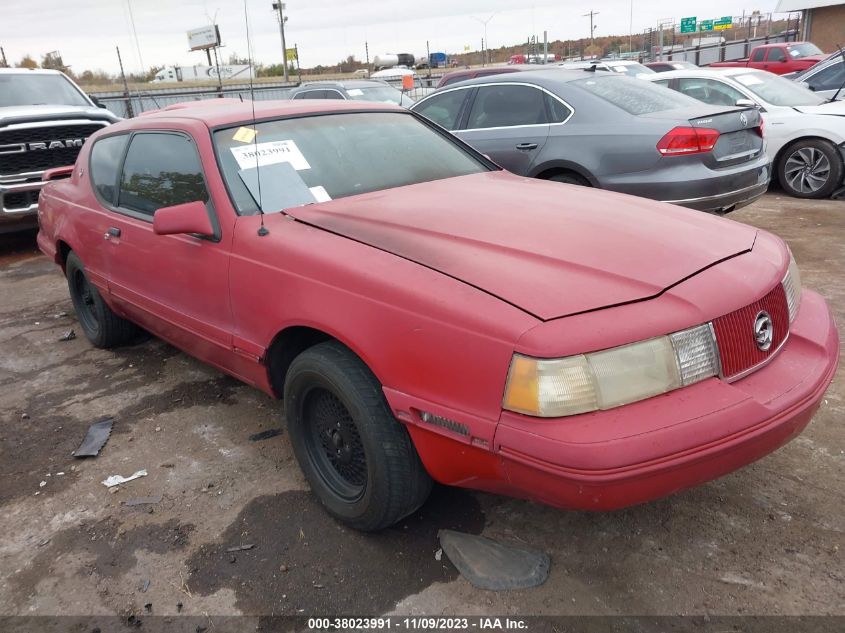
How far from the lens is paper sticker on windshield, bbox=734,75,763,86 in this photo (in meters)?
8.69

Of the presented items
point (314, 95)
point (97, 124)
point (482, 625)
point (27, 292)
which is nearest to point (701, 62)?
point (314, 95)

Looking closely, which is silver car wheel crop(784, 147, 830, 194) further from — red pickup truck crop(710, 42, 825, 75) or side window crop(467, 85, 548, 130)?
red pickup truck crop(710, 42, 825, 75)

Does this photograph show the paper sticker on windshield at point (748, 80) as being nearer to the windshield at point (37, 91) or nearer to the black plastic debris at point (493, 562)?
the black plastic debris at point (493, 562)


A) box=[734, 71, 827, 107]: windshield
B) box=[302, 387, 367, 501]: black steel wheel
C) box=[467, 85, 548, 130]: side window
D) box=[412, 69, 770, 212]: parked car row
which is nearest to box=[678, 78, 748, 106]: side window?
box=[734, 71, 827, 107]: windshield

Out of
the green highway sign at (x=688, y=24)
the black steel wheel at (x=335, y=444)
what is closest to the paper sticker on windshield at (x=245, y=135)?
the black steel wheel at (x=335, y=444)

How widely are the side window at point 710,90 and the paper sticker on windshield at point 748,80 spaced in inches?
8.1

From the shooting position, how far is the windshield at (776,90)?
8.38 metres

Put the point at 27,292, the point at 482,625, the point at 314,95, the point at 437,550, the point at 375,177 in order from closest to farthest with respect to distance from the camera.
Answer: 1. the point at 482,625
2. the point at 437,550
3. the point at 375,177
4. the point at 27,292
5. the point at 314,95

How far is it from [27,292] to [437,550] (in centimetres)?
555

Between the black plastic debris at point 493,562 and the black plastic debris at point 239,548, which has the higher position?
the black plastic debris at point 493,562

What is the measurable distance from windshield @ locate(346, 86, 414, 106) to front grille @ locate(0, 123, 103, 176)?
15.6 ft

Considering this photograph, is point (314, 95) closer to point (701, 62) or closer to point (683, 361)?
point (683, 361)

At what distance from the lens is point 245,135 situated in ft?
10.2

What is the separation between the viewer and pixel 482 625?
2.11 meters
